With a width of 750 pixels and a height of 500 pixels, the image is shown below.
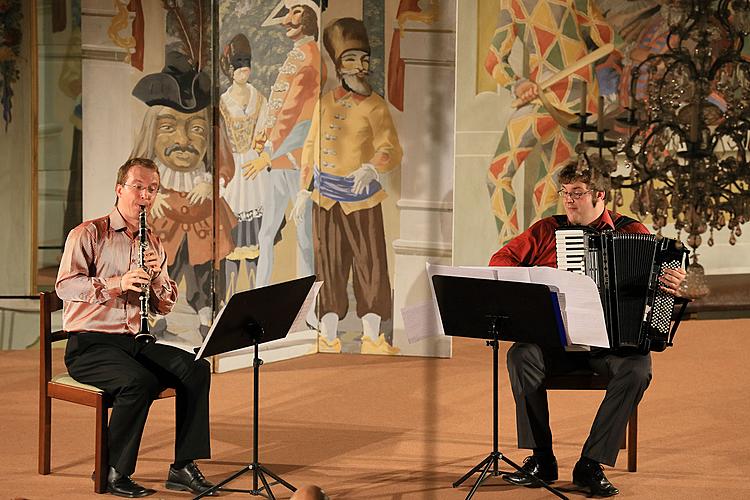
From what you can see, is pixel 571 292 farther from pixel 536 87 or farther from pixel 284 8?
pixel 536 87

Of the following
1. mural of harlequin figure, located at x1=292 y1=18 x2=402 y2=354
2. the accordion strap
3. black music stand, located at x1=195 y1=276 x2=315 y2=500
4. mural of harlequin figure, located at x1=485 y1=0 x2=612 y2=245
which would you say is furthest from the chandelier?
black music stand, located at x1=195 y1=276 x2=315 y2=500

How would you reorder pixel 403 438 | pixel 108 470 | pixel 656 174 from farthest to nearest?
pixel 656 174 < pixel 403 438 < pixel 108 470

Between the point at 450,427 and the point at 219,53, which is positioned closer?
the point at 450,427

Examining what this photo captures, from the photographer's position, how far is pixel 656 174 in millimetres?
6133

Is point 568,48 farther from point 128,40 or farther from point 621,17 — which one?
point 128,40

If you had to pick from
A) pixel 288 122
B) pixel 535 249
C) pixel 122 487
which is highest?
pixel 288 122

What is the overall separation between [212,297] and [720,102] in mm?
4830

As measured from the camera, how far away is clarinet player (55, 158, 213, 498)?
422 centimetres

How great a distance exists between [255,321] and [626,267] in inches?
57.2

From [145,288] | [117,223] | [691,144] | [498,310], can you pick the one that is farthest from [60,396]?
[691,144]

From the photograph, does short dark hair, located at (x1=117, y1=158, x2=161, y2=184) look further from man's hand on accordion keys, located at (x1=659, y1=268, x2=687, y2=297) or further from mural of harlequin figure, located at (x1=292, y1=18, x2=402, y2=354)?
mural of harlequin figure, located at (x1=292, y1=18, x2=402, y2=354)

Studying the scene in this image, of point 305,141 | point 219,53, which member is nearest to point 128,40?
point 219,53

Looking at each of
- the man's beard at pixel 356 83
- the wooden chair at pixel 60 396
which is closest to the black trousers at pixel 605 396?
the wooden chair at pixel 60 396

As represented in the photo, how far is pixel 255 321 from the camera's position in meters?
4.07
